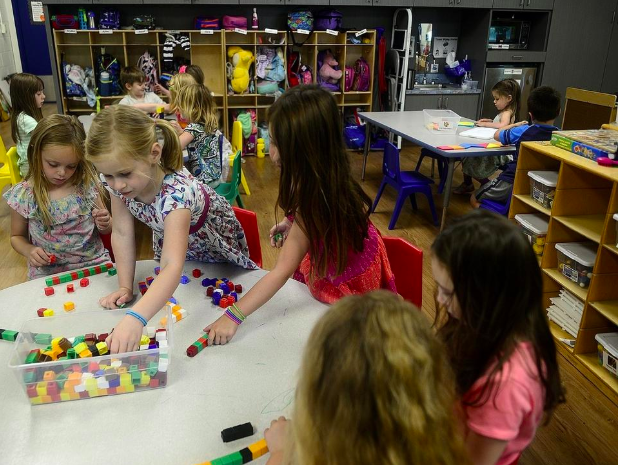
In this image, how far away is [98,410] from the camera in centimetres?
113

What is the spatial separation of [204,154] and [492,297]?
2.90m

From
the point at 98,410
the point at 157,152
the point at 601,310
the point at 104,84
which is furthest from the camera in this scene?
the point at 104,84

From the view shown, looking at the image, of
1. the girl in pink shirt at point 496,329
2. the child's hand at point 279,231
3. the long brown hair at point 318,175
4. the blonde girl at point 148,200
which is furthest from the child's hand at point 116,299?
the girl in pink shirt at point 496,329

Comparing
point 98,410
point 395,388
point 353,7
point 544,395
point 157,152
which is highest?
point 353,7

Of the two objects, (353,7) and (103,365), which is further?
(353,7)

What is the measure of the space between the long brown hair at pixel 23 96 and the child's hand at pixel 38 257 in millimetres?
2265

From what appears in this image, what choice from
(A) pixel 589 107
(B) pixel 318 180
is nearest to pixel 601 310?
(B) pixel 318 180

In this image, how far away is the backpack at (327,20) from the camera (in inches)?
238

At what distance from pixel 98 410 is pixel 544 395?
90 centimetres

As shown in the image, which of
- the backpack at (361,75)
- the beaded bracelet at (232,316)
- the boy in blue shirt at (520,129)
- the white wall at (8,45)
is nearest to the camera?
the beaded bracelet at (232,316)

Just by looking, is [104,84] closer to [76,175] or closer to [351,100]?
[351,100]

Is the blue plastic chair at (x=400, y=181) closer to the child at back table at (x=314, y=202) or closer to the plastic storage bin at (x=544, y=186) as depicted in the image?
the plastic storage bin at (x=544, y=186)

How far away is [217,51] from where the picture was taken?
6.17 meters

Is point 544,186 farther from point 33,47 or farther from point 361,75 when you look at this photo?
point 33,47
